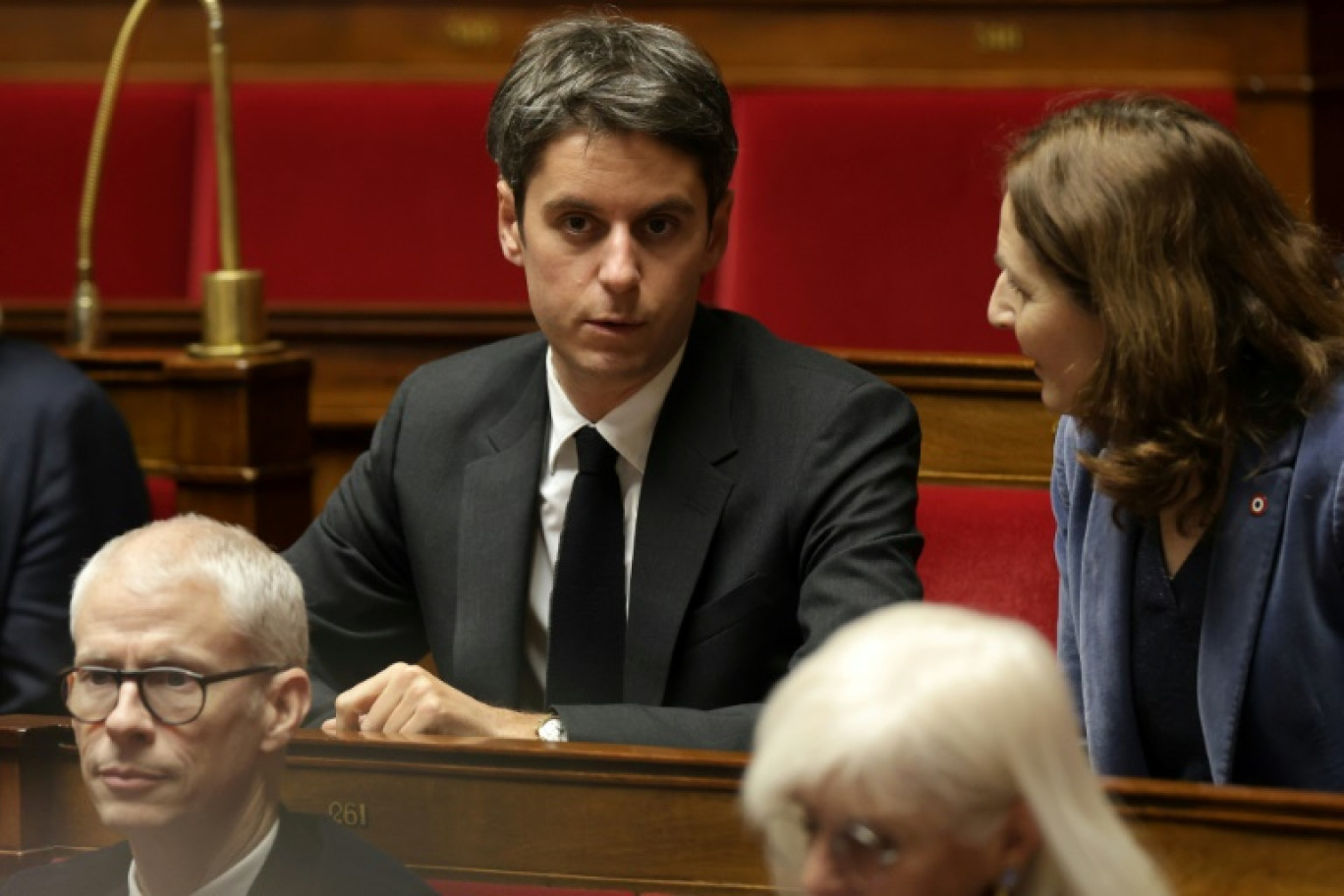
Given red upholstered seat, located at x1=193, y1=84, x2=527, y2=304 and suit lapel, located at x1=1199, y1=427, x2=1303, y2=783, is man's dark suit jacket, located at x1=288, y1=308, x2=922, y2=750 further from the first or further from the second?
red upholstered seat, located at x1=193, y1=84, x2=527, y2=304

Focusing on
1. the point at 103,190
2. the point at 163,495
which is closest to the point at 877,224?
the point at 163,495

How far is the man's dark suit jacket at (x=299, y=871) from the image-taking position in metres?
1.21

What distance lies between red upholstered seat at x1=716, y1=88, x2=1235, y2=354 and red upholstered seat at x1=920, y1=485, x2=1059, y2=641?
2.79 ft

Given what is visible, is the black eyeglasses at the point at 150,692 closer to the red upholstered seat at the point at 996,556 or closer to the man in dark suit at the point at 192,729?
the man in dark suit at the point at 192,729

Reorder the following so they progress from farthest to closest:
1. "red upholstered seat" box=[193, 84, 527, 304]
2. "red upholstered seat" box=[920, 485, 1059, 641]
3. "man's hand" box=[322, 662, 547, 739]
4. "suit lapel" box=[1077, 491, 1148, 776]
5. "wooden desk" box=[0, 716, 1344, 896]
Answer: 1. "red upholstered seat" box=[193, 84, 527, 304]
2. "red upholstered seat" box=[920, 485, 1059, 641]
3. "suit lapel" box=[1077, 491, 1148, 776]
4. "man's hand" box=[322, 662, 547, 739]
5. "wooden desk" box=[0, 716, 1344, 896]

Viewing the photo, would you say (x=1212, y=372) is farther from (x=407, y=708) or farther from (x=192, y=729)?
(x=192, y=729)

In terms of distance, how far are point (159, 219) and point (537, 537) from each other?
66.9 inches

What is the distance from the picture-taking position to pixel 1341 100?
117 inches

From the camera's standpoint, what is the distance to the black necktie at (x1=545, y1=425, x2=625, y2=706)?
1.62 m

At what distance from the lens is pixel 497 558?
166cm

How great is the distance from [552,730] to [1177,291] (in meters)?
0.52

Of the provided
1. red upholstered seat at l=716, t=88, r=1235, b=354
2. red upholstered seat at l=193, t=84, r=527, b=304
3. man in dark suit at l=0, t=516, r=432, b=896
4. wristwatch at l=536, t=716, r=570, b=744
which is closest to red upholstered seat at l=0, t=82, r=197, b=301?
red upholstered seat at l=193, t=84, r=527, b=304

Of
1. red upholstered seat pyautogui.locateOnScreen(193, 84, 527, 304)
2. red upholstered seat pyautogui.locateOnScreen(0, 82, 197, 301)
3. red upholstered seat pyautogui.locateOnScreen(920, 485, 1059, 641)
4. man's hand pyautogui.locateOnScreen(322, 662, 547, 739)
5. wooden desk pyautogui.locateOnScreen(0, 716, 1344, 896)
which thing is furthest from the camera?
red upholstered seat pyautogui.locateOnScreen(0, 82, 197, 301)

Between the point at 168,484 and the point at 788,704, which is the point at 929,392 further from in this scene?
the point at 788,704
